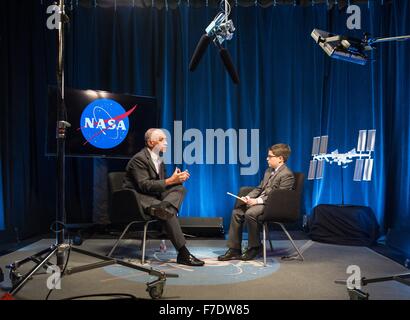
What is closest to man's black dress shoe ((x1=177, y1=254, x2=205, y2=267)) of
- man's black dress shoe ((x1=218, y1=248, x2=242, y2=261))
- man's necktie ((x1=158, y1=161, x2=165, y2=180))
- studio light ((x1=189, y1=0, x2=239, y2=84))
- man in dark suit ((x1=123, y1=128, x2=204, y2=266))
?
man in dark suit ((x1=123, y1=128, x2=204, y2=266))

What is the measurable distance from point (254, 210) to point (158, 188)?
924mm

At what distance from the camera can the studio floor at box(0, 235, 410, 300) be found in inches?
99.0

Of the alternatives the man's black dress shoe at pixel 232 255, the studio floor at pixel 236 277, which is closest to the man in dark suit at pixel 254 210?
the man's black dress shoe at pixel 232 255

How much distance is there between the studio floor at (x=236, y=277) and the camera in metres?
2.52

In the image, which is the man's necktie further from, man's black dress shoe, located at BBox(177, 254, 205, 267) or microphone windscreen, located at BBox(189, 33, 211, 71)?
microphone windscreen, located at BBox(189, 33, 211, 71)

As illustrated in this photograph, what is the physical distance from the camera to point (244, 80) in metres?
5.51

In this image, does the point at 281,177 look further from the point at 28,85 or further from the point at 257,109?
the point at 28,85

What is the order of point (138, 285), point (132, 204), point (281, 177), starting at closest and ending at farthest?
point (138, 285), point (132, 204), point (281, 177)

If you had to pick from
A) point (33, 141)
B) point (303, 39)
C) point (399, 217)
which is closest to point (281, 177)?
point (399, 217)

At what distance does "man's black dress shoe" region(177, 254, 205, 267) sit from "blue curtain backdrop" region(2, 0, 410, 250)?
6.63ft

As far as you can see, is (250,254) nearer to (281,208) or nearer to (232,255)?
(232,255)

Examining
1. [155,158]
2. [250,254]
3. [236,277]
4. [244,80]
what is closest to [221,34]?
[155,158]

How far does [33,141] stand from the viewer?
201 inches
